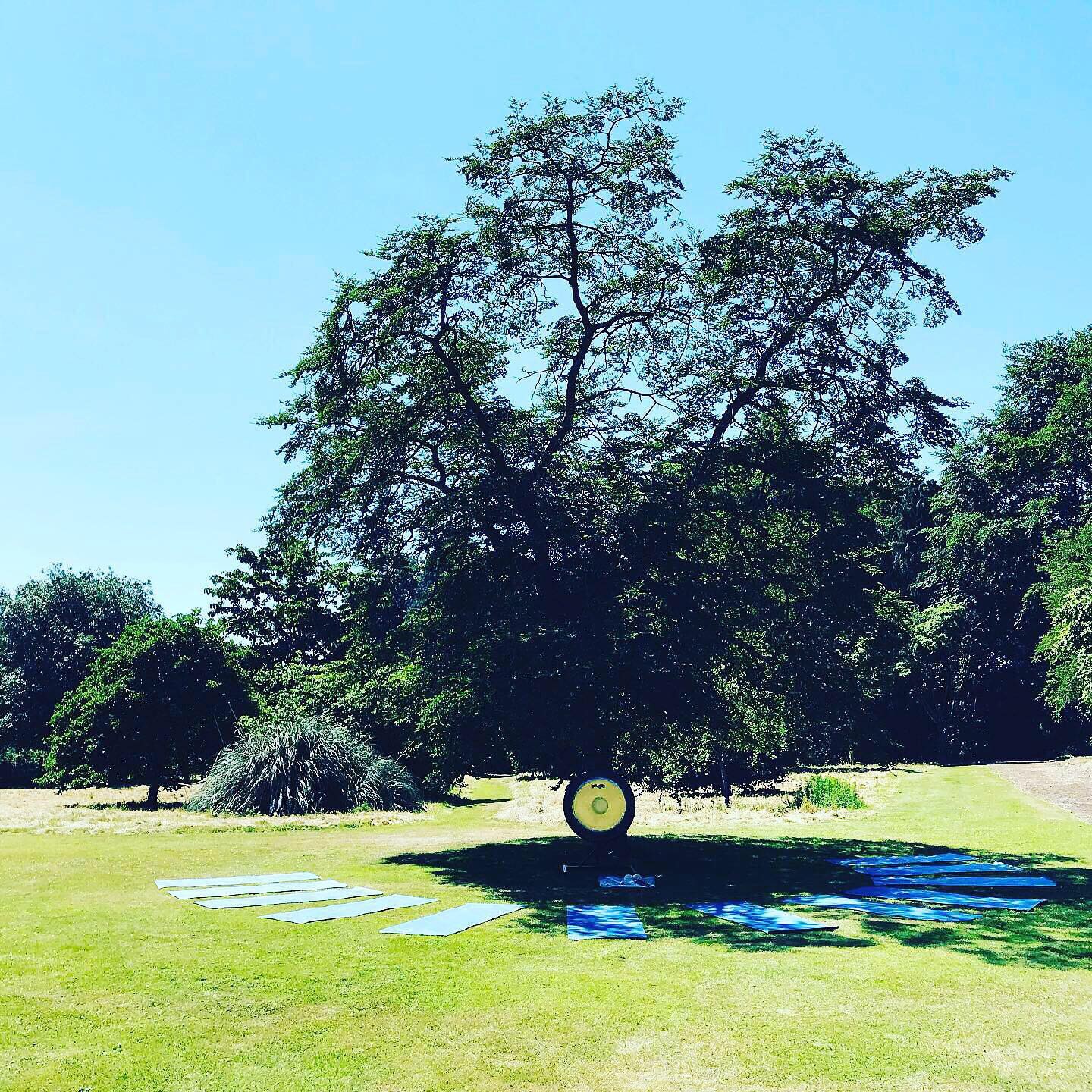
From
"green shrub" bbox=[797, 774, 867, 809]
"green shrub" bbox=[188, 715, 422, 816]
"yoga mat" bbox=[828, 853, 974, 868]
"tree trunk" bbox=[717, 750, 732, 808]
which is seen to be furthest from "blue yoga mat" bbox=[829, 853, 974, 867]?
"green shrub" bbox=[188, 715, 422, 816]

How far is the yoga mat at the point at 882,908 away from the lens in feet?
35.8

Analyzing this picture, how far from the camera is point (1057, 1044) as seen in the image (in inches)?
256

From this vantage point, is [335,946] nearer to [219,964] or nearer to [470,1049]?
[219,964]

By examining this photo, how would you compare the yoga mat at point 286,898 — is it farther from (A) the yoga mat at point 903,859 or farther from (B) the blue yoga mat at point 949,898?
(A) the yoga mat at point 903,859

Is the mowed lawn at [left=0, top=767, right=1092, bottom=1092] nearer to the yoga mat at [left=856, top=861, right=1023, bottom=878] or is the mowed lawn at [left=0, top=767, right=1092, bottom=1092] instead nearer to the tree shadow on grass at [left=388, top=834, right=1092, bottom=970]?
the tree shadow on grass at [left=388, top=834, right=1092, bottom=970]

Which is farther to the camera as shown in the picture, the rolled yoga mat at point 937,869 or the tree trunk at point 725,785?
the tree trunk at point 725,785

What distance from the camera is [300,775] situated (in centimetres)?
2252

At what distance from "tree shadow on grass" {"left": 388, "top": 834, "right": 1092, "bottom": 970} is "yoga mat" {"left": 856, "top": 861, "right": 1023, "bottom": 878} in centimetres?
31

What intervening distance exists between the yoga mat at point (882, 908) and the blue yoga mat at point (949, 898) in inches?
15.9

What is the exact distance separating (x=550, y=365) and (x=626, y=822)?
8341 millimetres

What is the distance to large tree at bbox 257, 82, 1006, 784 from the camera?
1538 cm

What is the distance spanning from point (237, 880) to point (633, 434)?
941cm

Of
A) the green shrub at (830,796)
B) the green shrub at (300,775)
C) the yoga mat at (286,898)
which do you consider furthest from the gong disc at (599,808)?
the green shrub at (830,796)

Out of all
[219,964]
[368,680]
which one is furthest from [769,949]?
[368,680]
